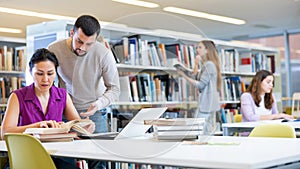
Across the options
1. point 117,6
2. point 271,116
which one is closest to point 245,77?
point 117,6

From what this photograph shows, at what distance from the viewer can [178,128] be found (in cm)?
216

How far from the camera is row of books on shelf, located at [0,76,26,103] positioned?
218 inches

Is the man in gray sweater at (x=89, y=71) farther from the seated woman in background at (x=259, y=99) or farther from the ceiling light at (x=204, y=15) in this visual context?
the ceiling light at (x=204, y=15)

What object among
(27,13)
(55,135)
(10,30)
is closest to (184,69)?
(55,135)

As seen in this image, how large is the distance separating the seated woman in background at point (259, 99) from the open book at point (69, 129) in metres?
2.27

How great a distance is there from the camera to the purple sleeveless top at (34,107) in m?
2.54

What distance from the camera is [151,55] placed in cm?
247

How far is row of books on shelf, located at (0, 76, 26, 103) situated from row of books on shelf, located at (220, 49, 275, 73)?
8.16 ft

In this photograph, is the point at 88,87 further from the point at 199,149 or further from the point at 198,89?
the point at 199,149

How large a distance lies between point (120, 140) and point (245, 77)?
4.89 m

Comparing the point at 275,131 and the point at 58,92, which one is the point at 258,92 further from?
the point at 58,92

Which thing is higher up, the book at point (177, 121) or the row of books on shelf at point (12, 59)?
the row of books on shelf at point (12, 59)

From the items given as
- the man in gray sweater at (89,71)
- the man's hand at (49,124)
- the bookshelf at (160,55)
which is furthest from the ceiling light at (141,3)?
the man's hand at (49,124)

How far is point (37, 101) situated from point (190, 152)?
3.62ft
